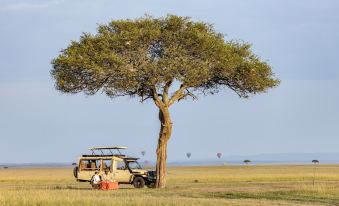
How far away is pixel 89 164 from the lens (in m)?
50.2

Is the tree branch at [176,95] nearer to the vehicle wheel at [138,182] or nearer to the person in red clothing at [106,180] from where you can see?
the vehicle wheel at [138,182]

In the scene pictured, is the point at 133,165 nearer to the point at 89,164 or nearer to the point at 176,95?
the point at 89,164

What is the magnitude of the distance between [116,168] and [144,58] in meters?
7.56

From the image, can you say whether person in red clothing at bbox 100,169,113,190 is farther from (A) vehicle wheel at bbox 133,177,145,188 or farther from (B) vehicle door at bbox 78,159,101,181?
(A) vehicle wheel at bbox 133,177,145,188

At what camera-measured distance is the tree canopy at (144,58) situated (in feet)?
157

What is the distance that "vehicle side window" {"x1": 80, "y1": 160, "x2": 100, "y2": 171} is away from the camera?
49.9 meters

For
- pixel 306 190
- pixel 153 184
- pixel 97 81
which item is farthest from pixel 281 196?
pixel 97 81

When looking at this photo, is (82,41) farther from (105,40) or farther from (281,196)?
(281,196)

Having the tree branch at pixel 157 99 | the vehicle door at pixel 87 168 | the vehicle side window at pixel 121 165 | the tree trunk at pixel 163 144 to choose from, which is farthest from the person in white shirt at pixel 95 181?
the tree branch at pixel 157 99

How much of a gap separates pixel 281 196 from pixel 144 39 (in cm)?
1589

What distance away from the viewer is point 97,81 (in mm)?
49750

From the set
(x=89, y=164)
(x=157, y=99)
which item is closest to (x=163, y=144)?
(x=157, y=99)

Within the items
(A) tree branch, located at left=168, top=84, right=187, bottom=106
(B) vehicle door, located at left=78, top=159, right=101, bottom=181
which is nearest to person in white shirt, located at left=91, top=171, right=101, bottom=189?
(B) vehicle door, located at left=78, top=159, right=101, bottom=181

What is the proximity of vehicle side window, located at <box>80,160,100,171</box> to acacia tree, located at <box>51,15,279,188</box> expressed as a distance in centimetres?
417
